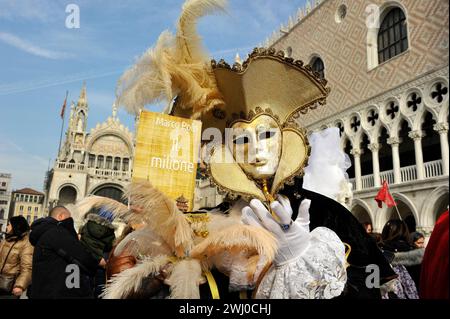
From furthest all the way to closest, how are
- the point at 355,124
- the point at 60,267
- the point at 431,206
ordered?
the point at 355,124, the point at 431,206, the point at 60,267

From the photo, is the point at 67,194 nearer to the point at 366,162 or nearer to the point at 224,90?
the point at 366,162

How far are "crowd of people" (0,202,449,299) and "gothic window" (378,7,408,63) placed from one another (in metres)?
8.95

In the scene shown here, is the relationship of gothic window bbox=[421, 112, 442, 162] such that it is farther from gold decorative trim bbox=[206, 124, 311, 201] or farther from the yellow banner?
the yellow banner

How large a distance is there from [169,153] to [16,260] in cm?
221

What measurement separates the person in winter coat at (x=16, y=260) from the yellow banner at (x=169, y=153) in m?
2.07

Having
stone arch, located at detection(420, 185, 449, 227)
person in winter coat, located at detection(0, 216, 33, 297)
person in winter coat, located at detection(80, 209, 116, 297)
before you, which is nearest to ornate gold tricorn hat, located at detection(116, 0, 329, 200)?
person in winter coat, located at detection(80, 209, 116, 297)

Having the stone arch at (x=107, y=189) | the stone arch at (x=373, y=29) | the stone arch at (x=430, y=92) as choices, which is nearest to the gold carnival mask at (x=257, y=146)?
the stone arch at (x=430, y=92)

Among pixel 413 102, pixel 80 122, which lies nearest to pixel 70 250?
pixel 413 102

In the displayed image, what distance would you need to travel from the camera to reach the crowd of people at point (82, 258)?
90cm

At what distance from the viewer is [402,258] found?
8.00 ft

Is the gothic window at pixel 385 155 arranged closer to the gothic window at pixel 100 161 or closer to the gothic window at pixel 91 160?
the gothic window at pixel 100 161

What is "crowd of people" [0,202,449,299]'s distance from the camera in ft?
2.94
